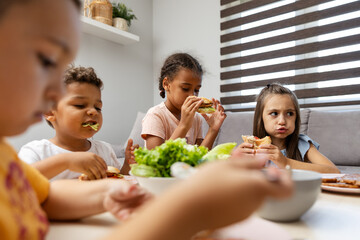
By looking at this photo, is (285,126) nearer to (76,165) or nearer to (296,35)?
(76,165)

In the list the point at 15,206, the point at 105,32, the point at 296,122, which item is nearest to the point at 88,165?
the point at 15,206

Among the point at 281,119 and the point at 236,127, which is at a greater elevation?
the point at 281,119

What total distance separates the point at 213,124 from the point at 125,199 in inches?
57.6

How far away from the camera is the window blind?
2.73 meters

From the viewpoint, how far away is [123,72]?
388 cm

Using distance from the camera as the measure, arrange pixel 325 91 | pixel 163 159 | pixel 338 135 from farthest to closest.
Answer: pixel 325 91
pixel 338 135
pixel 163 159

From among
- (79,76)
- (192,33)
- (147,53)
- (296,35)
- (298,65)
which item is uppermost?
(192,33)

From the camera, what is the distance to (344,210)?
599 mm

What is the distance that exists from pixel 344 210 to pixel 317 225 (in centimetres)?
15

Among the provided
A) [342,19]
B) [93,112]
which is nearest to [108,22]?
[93,112]

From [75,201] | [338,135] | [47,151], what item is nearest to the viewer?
[75,201]

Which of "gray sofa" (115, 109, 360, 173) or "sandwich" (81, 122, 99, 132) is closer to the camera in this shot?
"sandwich" (81, 122, 99, 132)

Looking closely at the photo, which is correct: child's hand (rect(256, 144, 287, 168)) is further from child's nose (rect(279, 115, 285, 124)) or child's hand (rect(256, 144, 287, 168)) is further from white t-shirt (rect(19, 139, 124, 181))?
white t-shirt (rect(19, 139, 124, 181))

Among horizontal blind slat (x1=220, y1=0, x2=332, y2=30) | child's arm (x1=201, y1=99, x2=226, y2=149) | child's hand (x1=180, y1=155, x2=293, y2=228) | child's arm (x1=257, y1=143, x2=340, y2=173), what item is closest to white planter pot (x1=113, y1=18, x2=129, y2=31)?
horizontal blind slat (x1=220, y1=0, x2=332, y2=30)
